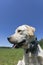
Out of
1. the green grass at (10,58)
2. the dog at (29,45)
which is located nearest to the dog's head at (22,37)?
the dog at (29,45)

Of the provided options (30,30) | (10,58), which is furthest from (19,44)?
(10,58)

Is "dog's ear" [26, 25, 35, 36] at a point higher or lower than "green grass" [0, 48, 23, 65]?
lower

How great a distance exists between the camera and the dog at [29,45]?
10203mm

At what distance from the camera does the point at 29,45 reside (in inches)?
407

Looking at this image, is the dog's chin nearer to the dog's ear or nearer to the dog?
the dog

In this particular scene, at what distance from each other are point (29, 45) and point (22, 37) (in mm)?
379

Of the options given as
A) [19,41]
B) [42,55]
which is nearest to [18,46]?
[19,41]

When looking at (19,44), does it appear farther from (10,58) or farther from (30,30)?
(10,58)

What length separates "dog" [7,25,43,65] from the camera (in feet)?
33.5

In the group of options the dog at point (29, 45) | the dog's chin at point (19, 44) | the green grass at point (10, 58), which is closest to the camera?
the dog at point (29, 45)

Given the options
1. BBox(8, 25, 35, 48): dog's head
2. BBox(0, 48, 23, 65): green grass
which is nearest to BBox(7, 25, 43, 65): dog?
BBox(8, 25, 35, 48): dog's head

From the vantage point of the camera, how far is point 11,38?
33.8 ft

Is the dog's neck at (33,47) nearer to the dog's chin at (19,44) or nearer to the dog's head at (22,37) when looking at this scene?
the dog's head at (22,37)

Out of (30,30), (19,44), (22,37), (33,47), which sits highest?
(30,30)
